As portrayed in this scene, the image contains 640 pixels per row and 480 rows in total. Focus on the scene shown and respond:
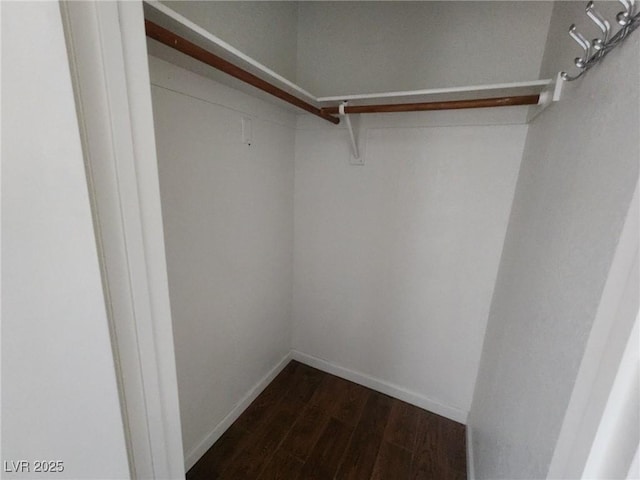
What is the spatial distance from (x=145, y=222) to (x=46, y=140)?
0.18m

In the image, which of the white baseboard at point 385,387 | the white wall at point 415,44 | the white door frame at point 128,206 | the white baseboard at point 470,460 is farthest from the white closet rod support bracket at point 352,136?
the white baseboard at point 470,460

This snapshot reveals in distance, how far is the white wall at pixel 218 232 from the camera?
1065 mm

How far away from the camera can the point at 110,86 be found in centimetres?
44

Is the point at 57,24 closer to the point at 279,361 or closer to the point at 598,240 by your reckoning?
the point at 598,240

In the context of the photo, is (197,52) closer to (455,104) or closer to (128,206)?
(128,206)

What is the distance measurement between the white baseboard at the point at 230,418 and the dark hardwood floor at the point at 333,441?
0.03m

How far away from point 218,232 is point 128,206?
2.69ft

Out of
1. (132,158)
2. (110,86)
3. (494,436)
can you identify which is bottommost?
(494,436)

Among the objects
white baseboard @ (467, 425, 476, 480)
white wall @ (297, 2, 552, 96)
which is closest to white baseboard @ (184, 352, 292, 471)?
white baseboard @ (467, 425, 476, 480)

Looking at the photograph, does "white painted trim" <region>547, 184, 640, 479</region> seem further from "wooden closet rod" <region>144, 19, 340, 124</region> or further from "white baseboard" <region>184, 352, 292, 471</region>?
"white baseboard" <region>184, 352, 292, 471</region>

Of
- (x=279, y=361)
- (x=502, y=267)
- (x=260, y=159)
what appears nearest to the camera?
(x=502, y=267)

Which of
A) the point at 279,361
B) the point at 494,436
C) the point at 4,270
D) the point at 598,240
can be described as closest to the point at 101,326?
the point at 4,270

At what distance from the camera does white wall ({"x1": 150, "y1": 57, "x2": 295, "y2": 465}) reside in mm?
1065

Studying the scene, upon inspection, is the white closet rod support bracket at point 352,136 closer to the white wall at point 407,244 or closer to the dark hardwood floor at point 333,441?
the white wall at point 407,244
